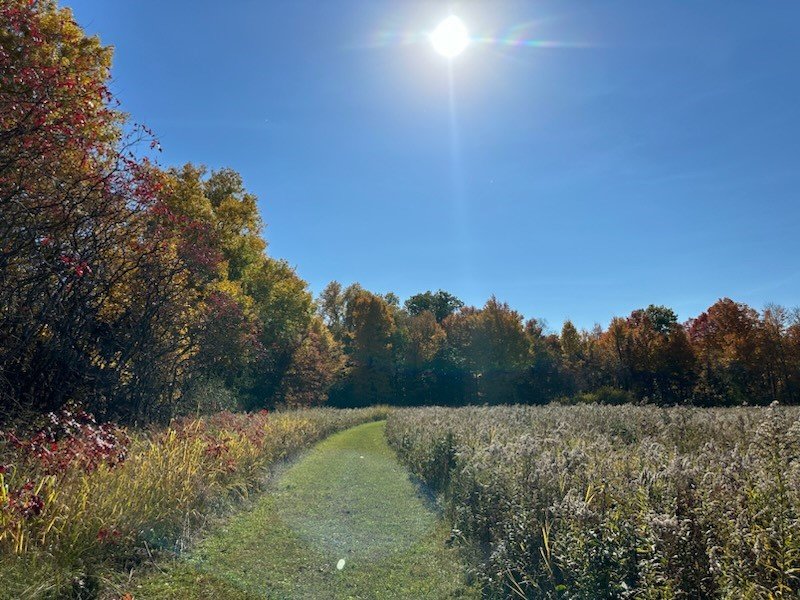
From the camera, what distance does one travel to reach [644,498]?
3.39m

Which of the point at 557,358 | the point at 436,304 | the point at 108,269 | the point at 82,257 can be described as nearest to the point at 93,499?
the point at 82,257

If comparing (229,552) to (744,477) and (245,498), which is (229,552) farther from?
(744,477)

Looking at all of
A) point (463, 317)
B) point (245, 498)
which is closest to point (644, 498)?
point (245, 498)

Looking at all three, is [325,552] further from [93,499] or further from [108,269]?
[108,269]

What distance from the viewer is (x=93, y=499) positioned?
4816 millimetres

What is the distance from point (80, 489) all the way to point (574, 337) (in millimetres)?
48387

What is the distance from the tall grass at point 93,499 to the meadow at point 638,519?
11.9ft

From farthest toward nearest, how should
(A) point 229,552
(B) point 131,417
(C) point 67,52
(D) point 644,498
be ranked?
(C) point 67,52
(B) point 131,417
(A) point 229,552
(D) point 644,498

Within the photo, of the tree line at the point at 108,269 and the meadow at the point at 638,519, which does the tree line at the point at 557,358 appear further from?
the meadow at the point at 638,519

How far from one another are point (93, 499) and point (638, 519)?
5.21 metres

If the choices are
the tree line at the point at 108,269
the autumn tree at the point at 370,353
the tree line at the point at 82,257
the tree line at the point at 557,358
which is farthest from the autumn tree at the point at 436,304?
the tree line at the point at 82,257

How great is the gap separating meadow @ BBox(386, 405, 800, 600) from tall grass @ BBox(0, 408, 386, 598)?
11.9ft

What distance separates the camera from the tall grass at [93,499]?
383 cm

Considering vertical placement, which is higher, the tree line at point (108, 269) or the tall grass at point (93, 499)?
the tree line at point (108, 269)
